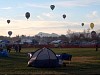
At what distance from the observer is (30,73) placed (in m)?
27.6

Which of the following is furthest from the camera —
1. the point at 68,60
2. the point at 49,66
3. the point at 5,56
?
the point at 5,56

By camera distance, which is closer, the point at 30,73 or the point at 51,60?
the point at 30,73

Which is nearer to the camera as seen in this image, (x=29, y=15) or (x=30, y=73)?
(x=30, y=73)

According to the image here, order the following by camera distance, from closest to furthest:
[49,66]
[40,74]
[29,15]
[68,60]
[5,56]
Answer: [40,74], [49,66], [68,60], [5,56], [29,15]

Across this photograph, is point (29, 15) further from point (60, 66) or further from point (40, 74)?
point (40, 74)

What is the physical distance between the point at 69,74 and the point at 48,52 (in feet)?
22.7

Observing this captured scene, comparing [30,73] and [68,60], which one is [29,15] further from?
[30,73]

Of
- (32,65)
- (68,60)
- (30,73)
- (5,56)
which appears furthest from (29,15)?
(30,73)

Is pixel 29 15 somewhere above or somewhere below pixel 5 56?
above

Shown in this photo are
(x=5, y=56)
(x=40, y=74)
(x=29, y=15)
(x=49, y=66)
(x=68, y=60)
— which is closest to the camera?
(x=40, y=74)

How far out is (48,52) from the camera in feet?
110

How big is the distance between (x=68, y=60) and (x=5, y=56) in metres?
14.6

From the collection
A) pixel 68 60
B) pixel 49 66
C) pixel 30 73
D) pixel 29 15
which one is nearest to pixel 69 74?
pixel 30 73

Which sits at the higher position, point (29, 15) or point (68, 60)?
point (29, 15)
